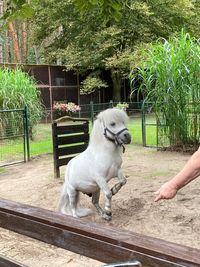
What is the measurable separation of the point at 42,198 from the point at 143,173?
74.3 inches

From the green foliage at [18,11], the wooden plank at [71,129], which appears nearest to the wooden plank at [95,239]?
the green foliage at [18,11]

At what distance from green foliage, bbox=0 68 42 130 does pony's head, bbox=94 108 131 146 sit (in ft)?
22.7

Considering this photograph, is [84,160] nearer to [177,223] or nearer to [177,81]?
[177,223]

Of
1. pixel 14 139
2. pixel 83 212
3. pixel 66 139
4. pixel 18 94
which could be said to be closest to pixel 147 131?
pixel 18 94

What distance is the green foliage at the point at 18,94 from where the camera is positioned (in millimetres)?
10219

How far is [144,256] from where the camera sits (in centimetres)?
99

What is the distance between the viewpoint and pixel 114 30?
16859 millimetres

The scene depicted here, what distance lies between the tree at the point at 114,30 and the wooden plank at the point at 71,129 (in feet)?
34.5

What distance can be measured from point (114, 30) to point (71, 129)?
11.9 m

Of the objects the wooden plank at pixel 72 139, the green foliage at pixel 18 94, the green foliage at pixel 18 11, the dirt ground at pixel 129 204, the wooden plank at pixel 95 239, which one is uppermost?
the green foliage at pixel 18 11

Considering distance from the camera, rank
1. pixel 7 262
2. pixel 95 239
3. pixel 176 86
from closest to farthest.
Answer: pixel 95 239
pixel 7 262
pixel 176 86

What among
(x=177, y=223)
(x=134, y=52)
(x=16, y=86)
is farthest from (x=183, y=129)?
(x=134, y=52)

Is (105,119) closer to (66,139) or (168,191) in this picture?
(168,191)

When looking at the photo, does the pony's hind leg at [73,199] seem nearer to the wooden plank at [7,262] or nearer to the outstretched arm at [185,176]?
the outstretched arm at [185,176]
